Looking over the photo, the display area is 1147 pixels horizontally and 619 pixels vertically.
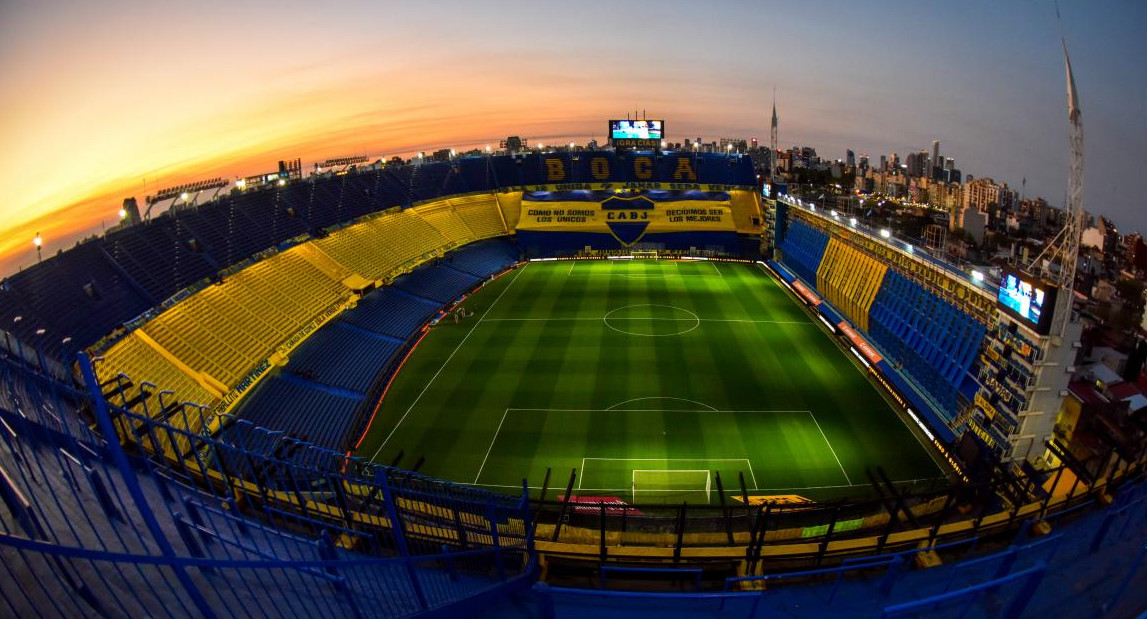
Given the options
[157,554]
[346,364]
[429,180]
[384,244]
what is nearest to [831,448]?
[157,554]

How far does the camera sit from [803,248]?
41469 millimetres

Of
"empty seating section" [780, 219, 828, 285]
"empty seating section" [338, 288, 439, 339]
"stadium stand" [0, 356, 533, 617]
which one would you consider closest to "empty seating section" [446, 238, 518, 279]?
"empty seating section" [338, 288, 439, 339]

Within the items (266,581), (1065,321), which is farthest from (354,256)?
(1065,321)

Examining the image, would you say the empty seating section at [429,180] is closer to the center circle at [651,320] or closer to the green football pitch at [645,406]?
the green football pitch at [645,406]

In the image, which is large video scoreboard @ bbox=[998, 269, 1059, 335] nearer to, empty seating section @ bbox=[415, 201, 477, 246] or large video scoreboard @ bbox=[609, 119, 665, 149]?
empty seating section @ bbox=[415, 201, 477, 246]

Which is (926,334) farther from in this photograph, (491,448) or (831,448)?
(491,448)

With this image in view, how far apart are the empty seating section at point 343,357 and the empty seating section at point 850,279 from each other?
984 inches

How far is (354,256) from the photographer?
3753 cm

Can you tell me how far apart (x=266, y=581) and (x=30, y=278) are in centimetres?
2173

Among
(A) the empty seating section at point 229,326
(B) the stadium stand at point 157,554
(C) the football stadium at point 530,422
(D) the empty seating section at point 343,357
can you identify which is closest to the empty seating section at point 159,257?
(C) the football stadium at point 530,422

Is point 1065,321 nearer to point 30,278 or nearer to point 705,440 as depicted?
point 705,440

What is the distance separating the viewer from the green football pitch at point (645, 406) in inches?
778

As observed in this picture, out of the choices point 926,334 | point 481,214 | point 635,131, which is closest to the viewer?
point 926,334

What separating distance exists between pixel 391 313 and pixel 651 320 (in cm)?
1585
